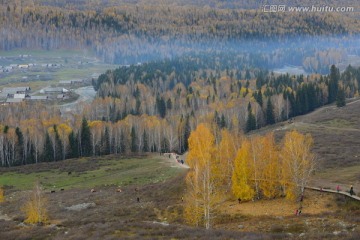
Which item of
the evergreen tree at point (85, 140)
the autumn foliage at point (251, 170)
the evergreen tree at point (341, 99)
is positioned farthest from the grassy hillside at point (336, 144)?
the evergreen tree at point (85, 140)

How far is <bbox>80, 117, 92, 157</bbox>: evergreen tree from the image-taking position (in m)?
115

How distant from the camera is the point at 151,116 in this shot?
136125 millimetres

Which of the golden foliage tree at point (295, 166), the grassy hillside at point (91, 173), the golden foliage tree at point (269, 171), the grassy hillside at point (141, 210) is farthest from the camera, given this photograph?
the grassy hillside at point (91, 173)

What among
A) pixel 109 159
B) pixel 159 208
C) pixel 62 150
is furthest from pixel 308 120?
pixel 159 208

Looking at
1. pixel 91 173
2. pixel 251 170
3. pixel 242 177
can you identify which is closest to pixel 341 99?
pixel 91 173

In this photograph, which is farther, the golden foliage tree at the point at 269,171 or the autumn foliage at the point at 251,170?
the golden foliage tree at the point at 269,171

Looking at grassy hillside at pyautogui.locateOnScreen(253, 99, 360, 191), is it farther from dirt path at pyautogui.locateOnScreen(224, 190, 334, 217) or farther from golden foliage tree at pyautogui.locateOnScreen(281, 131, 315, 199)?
golden foliage tree at pyautogui.locateOnScreen(281, 131, 315, 199)

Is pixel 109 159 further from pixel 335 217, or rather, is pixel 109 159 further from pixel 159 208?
pixel 335 217

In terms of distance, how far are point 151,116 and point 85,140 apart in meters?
27.2

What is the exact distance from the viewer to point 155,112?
6383 inches

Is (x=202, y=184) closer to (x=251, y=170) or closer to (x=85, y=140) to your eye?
(x=251, y=170)

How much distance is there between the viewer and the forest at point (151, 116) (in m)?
111

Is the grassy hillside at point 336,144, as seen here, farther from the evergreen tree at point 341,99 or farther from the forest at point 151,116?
the forest at point 151,116

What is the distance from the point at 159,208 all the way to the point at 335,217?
2317 cm
